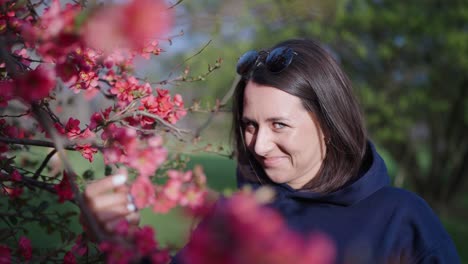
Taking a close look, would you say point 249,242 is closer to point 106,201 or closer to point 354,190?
point 106,201

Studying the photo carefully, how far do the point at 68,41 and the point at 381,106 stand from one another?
686 cm

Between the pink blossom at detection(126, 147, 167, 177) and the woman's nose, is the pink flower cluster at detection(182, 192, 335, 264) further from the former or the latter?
the woman's nose

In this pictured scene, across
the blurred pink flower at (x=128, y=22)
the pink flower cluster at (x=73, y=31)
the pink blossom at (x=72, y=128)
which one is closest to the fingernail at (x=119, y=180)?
the pink flower cluster at (x=73, y=31)

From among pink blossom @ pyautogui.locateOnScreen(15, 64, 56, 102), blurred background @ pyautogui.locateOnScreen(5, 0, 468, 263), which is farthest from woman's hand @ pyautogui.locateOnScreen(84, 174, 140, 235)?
blurred background @ pyautogui.locateOnScreen(5, 0, 468, 263)

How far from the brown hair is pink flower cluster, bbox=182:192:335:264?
111 centimetres

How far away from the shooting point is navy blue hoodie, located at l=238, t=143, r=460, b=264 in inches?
Result: 64.4

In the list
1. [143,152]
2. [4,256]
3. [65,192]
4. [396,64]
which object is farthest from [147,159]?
[396,64]

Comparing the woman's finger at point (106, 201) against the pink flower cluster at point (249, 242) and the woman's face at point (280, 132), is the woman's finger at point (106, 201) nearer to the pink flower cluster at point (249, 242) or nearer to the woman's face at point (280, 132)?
the pink flower cluster at point (249, 242)

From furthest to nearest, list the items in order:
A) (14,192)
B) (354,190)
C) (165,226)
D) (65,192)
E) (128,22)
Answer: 1. (165,226)
2. (14,192)
3. (354,190)
4. (65,192)
5. (128,22)

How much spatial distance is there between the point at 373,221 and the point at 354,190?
0.13 meters

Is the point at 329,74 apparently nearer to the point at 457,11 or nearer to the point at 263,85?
the point at 263,85

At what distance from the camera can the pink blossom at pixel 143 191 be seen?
108 centimetres

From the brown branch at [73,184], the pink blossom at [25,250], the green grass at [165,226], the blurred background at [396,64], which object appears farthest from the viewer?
the blurred background at [396,64]

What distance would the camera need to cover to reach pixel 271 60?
1.92m
